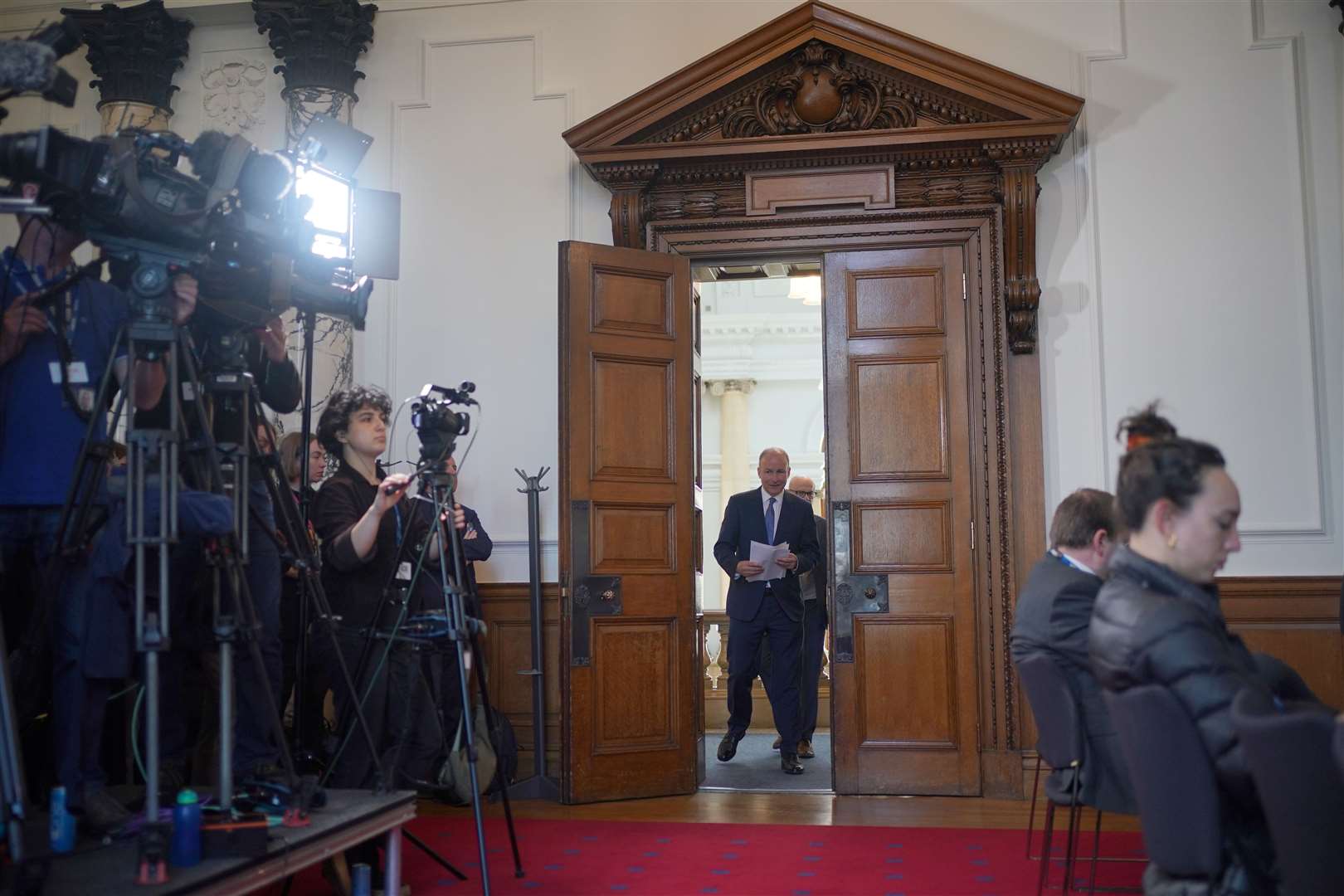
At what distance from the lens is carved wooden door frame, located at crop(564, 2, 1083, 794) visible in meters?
5.42

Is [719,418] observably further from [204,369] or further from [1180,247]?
[204,369]

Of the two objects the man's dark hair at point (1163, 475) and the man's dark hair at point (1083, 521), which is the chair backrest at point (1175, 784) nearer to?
the man's dark hair at point (1163, 475)

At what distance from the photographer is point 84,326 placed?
9.51ft

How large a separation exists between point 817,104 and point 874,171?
396 millimetres

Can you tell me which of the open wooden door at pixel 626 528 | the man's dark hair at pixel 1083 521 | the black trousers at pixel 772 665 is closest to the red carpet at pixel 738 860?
the open wooden door at pixel 626 528

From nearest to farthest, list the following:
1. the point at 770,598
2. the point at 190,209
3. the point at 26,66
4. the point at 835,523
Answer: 1. the point at 26,66
2. the point at 190,209
3. the point at 835,523
4. the point at 770,598

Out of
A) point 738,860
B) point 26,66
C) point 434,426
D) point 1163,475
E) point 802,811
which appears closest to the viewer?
point 1163,475

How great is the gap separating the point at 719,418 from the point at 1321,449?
9.84 m

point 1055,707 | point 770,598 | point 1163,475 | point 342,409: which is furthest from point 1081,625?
point 770,598

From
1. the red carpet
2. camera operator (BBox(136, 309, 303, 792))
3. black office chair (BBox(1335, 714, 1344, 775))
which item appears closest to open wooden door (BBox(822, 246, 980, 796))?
the red carpet

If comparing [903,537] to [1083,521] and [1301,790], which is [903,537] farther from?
[1301,790]

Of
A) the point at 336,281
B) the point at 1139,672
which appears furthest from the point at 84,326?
the point at 1139,672

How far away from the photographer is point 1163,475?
7.40ft

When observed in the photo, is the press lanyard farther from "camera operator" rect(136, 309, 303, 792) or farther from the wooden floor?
the wooden floor
